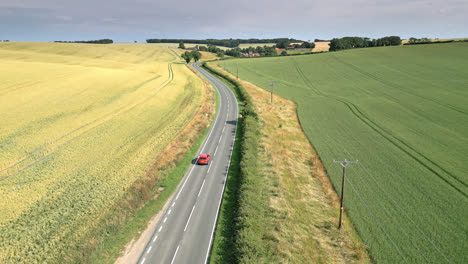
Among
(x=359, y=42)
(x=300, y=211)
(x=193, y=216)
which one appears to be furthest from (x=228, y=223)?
(x=359, y=42)

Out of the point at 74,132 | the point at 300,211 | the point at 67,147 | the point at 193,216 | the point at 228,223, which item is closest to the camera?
the point at 228,223

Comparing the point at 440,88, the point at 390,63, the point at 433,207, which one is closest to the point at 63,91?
the point at 433,207

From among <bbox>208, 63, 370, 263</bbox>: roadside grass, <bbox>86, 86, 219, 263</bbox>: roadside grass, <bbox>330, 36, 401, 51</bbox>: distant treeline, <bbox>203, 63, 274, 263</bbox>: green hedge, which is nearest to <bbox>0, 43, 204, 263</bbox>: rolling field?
<bbox>86, 86, 219, 263</bbox>: roadside grass

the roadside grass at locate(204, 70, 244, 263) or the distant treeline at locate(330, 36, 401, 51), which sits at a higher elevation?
the distant treeline at locate(330, 36, 401, 51)

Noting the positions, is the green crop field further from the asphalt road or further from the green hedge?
the asphalt road

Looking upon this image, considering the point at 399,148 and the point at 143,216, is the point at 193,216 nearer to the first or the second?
the point at 143,216

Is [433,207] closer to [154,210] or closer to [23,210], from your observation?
[154,210]
